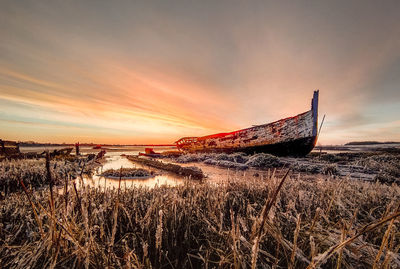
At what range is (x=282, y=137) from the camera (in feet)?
44.8

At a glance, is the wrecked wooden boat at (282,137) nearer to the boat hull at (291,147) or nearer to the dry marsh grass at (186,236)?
the boat hull at (291,147)

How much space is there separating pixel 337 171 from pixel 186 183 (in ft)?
22.5

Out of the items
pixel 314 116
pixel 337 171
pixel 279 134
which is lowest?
pixel 337 171

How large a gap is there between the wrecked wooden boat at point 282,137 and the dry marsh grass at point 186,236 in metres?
10.9

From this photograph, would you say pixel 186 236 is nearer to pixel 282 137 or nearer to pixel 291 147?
pixel 282 137

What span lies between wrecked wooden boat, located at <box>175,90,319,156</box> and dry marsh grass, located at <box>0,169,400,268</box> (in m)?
10.9

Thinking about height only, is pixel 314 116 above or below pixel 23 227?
above

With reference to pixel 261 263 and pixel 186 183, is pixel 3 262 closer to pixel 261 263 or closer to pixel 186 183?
pixel 261 263

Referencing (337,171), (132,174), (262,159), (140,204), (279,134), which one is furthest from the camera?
(279,134)

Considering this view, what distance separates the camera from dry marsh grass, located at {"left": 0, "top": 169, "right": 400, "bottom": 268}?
1229 mm

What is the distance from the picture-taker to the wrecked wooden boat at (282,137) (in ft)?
41.5

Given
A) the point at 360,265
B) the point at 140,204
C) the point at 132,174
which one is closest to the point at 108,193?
the point at 140,204

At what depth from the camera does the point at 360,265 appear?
134 cm

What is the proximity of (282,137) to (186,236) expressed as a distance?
13583 mm
